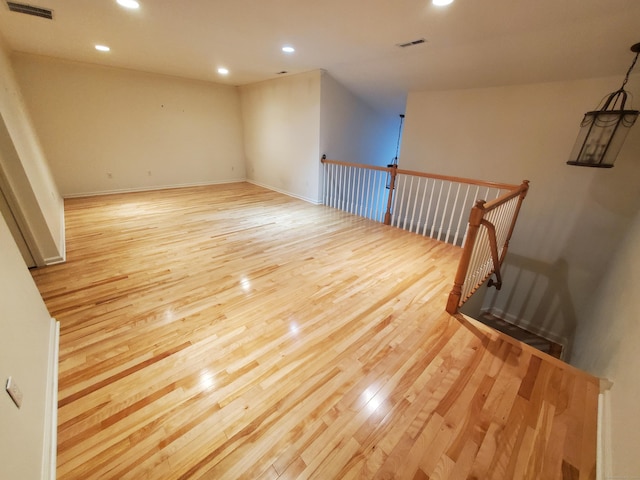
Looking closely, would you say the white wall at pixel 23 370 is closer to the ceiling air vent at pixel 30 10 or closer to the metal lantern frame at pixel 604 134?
the ceiling air vent at pixel 30 10

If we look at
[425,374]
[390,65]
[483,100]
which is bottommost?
[425,374]

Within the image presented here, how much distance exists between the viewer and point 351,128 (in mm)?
5328

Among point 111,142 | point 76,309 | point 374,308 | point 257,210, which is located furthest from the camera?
point 111,142

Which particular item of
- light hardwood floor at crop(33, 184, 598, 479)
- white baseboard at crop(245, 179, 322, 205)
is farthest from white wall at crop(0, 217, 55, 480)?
white baseboard at crop(245, 179, 322, 205)

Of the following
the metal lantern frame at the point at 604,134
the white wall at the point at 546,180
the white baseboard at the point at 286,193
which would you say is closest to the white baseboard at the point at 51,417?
the white baseboard at the point at 286,193

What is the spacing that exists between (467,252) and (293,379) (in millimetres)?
1610

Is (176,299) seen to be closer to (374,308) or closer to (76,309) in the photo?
(76,309)

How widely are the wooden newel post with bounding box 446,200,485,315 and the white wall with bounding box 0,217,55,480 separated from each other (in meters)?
2.53

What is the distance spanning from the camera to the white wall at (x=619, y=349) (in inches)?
43.1

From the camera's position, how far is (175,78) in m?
5.49

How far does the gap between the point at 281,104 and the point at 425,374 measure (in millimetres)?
5551

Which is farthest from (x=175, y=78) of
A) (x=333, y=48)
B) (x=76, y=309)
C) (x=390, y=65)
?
(x=76, y=309)

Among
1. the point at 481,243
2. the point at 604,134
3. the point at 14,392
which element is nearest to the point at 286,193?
the point at 481,243

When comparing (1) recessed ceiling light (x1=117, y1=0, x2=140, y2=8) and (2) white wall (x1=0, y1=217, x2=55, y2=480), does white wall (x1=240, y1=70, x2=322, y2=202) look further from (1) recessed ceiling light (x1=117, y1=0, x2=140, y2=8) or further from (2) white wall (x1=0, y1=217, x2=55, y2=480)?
(2) white wall (x1=0, y1=217, x2=55, y2=480)
